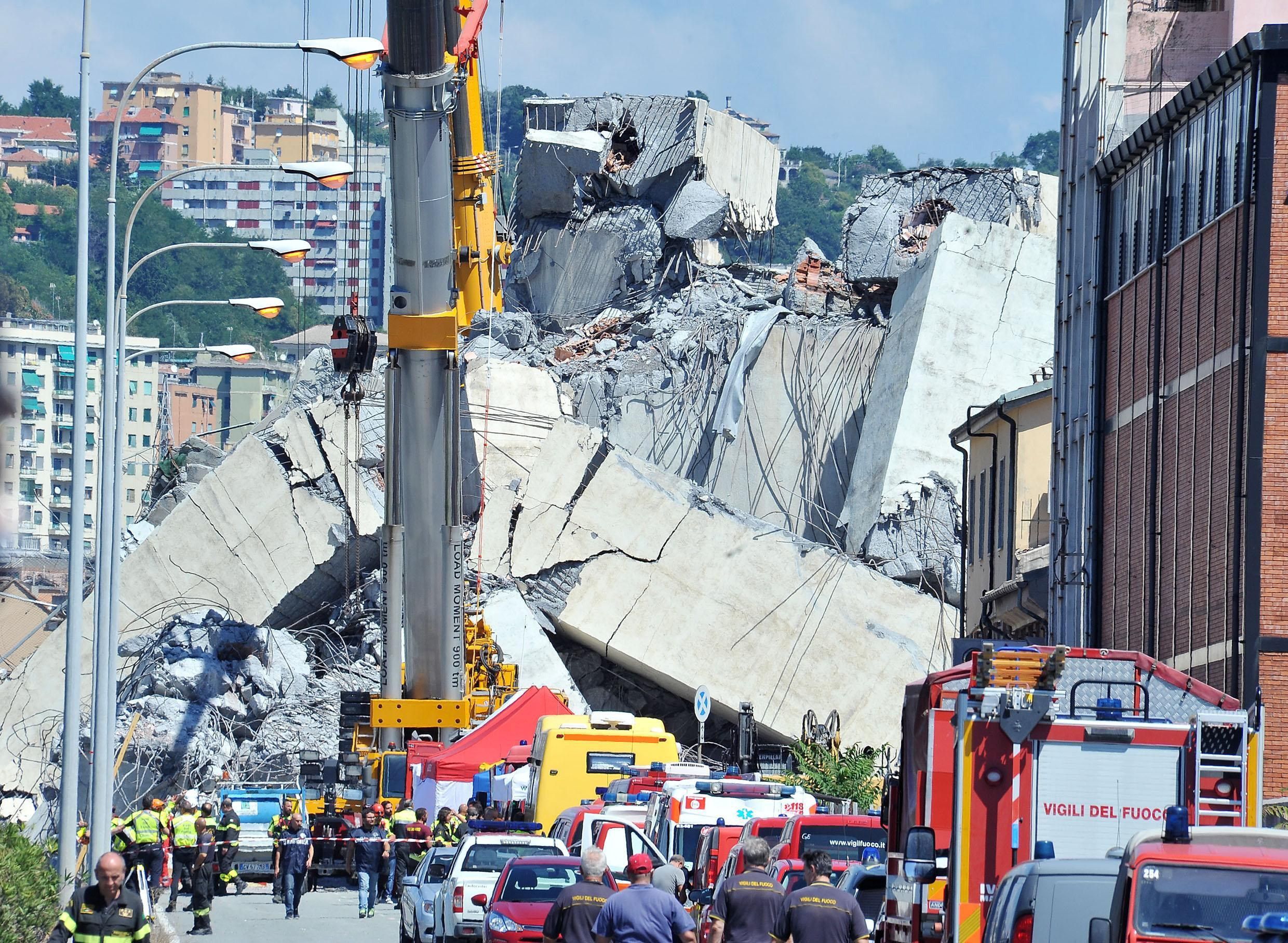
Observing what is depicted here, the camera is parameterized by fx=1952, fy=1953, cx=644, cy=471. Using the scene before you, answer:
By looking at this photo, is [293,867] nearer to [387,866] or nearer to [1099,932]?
[387,866]

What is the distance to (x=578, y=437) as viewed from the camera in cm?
4081

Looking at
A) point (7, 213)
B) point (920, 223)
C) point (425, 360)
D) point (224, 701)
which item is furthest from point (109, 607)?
point (7, 213)

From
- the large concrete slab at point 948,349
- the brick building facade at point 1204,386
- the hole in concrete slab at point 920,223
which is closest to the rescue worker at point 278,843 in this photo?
the brick building facade at point 1204,386

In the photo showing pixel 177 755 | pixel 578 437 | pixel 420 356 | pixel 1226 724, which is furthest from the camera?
pixel 578 437

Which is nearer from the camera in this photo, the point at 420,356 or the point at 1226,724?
the point at 1226,724

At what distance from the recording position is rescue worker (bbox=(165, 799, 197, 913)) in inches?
968

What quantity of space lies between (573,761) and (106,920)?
15.9m

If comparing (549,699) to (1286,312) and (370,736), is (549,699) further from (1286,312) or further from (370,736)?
(1286,312)

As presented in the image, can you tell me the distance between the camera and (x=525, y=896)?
16719 millimetres

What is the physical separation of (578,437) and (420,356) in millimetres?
12645

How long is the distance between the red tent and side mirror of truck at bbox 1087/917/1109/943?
67.8 feet

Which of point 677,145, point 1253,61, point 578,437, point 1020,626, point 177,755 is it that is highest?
point 677,145

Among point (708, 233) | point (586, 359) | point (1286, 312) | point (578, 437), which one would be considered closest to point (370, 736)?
point (578, 437)

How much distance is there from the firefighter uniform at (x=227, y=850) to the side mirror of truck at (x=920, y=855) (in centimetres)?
1657
